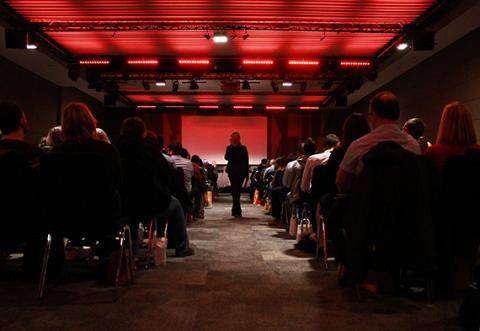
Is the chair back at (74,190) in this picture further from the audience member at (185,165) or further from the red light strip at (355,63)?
the red light strip at (355,63)

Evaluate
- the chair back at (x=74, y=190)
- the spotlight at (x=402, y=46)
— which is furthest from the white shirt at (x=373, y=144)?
the spotlight at (x=402, y=46)

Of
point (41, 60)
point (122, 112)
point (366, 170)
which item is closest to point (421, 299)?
point (366, 170)

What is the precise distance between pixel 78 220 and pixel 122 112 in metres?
15.9

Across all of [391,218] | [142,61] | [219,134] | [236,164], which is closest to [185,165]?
[236,164]

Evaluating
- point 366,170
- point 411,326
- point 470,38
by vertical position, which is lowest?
point 411,326

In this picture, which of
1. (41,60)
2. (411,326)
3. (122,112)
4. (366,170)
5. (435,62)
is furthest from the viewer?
(122,112)

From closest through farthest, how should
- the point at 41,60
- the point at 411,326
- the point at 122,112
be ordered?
the point at 411,326
the point at 41,60
the point at 122,112

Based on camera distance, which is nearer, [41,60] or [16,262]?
[16,262]

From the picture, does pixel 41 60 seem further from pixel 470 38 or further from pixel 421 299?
pixel 421 299

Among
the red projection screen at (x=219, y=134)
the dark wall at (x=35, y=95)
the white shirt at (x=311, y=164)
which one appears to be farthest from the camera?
the red projection screen at (x=219, y=134)

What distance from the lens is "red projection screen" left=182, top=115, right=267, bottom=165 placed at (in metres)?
18.3

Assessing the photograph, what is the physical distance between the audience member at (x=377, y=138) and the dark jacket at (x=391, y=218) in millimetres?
219

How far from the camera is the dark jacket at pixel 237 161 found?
8.95 m

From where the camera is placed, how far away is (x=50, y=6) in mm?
7785
